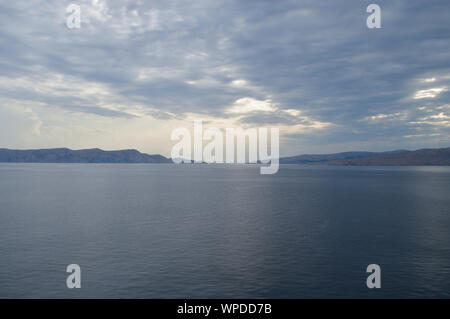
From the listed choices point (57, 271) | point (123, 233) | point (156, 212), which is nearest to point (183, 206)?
point (156, 212)

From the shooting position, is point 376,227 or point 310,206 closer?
point 376,227

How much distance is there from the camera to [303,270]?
31.7m

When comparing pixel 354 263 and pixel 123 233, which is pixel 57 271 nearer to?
pixel 123 233

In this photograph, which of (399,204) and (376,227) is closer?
(376,227)

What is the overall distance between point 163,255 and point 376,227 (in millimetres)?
34798

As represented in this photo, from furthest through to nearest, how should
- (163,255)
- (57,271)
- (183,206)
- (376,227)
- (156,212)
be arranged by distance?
(183,206) < (156,212) < (376,227) < (163,255) < (57,271)

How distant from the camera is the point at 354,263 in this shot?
1345 inches

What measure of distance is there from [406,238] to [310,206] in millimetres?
31363

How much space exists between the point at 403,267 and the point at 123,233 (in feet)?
119
